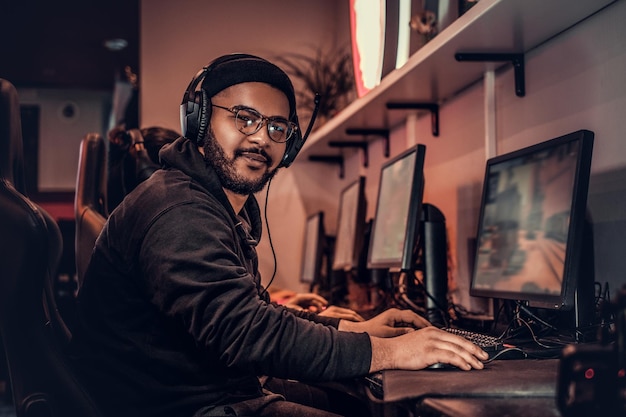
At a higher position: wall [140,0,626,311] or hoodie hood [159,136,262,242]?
wall [140,0,626,311]

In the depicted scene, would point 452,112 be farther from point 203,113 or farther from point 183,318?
point 183,318

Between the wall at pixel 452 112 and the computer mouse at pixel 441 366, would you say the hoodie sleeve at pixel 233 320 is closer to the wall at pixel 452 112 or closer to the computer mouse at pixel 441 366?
the computer mouse at pixel 441 366

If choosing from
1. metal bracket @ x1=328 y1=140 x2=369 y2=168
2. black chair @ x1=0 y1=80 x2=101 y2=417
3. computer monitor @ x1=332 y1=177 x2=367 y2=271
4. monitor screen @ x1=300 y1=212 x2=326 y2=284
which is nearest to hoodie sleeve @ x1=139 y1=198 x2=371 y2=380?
black chair @ x1=0 y1=80 x2=101 y2=417

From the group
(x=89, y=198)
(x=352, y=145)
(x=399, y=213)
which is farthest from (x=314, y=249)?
(x=89, y=198)

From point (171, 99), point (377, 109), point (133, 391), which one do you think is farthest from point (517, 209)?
point (171, 99)

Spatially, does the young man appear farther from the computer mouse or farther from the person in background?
the person in background

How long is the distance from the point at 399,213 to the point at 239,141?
30.2 inches

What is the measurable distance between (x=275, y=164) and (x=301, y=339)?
55 centimetres

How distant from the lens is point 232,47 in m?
4.50

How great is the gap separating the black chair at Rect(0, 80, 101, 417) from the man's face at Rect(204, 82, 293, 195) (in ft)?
1.38

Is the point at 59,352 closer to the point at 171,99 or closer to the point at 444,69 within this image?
the point at 444,69

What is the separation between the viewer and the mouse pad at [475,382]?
1063mm

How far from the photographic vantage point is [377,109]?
288 cm

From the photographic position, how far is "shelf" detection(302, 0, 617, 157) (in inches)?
65.9
